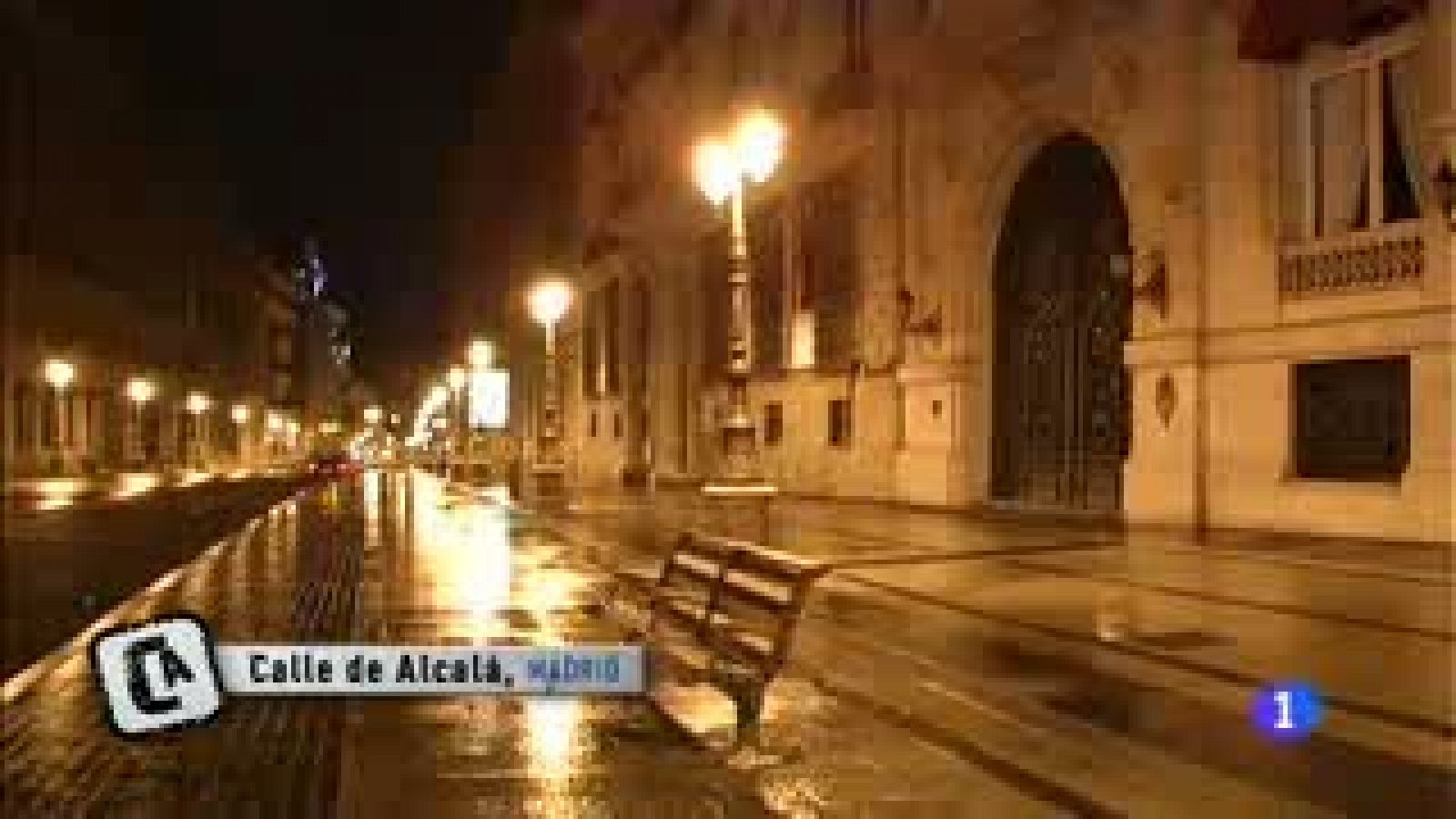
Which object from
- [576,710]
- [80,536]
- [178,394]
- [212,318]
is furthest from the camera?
[212,318]

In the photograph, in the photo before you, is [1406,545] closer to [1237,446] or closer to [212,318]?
[1237,446]

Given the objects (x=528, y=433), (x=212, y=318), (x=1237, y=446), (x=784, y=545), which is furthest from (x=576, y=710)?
(x=212, y=318)

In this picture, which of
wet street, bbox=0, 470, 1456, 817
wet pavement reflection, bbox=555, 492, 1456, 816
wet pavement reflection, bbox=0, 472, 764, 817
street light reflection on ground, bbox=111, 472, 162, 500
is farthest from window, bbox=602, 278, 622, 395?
wet pavement reflection, bbox=0, 472, 764, 817

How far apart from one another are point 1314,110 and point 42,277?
236 feet

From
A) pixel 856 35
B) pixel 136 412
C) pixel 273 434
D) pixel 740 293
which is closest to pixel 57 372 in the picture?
pixel 136 412

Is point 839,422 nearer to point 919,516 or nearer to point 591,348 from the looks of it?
point 919,516

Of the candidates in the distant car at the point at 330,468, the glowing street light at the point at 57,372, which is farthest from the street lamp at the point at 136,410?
the glowing street light at the point at 57,372

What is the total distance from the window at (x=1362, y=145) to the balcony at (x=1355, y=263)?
0.25 metres

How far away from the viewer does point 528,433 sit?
270 ft

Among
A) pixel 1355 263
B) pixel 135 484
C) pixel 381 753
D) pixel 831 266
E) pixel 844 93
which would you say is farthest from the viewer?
pixel 135 484

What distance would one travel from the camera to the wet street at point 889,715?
915 centimetres
